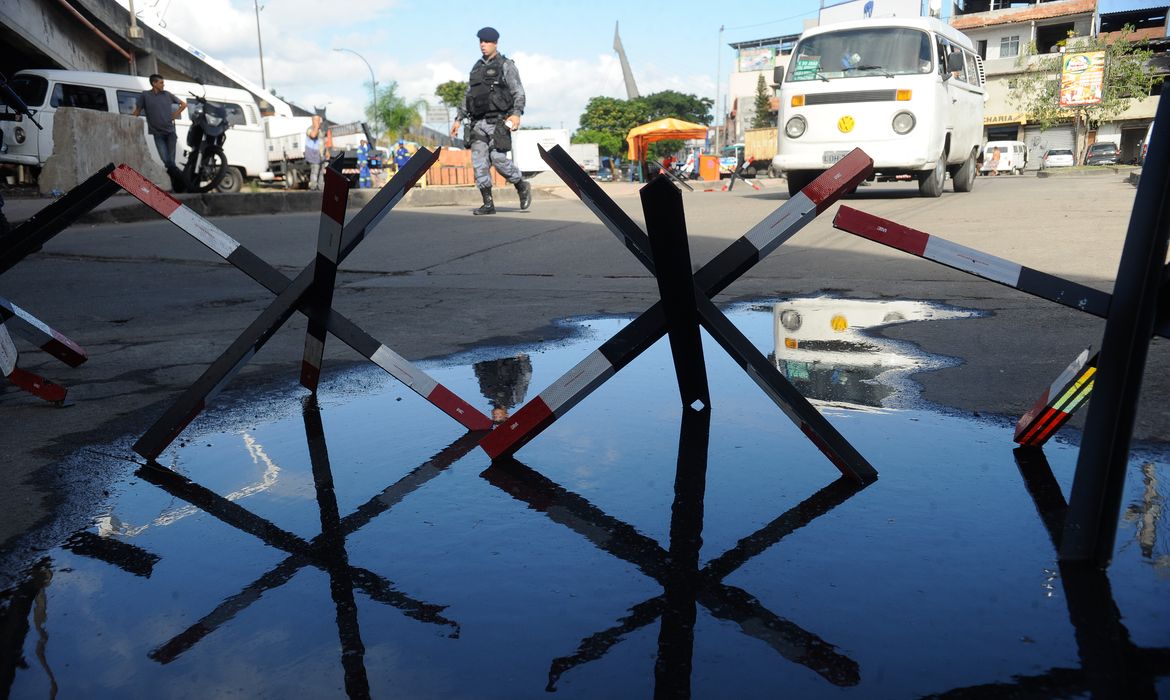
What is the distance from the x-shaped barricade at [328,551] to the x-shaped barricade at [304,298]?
0.11m

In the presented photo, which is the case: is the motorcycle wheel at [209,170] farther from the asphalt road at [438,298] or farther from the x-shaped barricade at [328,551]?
the x-shaped barricade at [328,551]

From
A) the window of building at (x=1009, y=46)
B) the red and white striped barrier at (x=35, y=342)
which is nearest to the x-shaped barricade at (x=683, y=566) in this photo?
the red and white striped barrier at (x=35, y=342)

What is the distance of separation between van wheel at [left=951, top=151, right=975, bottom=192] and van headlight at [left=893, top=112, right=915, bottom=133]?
3.33 m

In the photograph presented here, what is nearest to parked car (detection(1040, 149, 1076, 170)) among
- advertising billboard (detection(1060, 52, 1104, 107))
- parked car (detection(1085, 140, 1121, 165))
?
parked car (detection(1085, 140, 1121, 165))

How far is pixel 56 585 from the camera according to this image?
1.92 meters

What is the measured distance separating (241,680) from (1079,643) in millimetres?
1312

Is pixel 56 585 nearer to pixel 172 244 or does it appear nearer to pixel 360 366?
pixel 360 366

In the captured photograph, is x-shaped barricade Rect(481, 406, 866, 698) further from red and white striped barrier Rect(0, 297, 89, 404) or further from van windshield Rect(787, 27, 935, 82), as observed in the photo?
van windshield Rect(787, 27, 935, 82)

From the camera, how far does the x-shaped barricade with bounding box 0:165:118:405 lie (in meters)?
2.83

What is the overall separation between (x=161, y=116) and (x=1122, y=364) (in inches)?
553

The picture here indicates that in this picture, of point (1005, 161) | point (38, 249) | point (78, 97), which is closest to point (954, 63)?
point (38, 249)

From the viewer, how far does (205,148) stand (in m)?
14.3

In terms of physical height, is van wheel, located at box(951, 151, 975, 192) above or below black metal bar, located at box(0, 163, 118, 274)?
above

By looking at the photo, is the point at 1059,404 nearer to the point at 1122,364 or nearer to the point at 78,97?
the point at 1122,364
